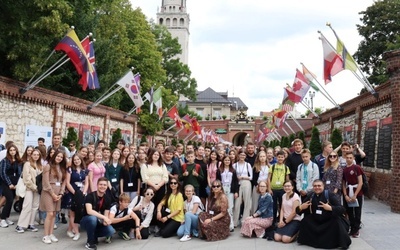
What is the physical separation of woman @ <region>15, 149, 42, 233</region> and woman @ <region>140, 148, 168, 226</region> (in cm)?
231

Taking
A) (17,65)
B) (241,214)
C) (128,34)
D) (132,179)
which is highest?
(128,34)

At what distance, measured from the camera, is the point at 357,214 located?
30.1 ft

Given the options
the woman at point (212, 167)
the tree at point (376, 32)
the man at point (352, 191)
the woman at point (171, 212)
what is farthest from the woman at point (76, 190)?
the tree at point (376, 32)

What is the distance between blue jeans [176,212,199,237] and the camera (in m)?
8.95

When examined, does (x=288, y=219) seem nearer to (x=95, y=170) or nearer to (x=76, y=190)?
(x=95, y=170)

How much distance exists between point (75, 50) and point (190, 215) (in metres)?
8.25

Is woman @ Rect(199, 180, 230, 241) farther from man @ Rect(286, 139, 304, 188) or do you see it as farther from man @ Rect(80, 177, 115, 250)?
man @ Rect(286, 139, 304, 188)

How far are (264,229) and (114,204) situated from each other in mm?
3182

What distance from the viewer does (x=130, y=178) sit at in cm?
963

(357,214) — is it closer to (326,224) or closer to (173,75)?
(326,224)

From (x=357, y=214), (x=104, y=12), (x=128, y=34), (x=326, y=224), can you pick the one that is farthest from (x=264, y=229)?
(x=128, y=34)

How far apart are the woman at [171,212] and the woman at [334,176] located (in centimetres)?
307

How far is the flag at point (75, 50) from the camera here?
14.5 meters

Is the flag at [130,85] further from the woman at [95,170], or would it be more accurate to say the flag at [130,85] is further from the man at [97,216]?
the man at [97,216]
